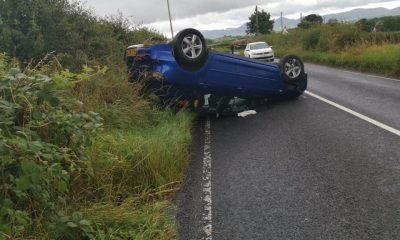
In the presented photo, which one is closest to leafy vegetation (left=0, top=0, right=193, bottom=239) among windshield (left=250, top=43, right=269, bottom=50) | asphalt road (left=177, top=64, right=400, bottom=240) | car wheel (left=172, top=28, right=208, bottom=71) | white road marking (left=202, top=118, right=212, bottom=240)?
white road marking (left=202, top=118, right=212, bottom=240)

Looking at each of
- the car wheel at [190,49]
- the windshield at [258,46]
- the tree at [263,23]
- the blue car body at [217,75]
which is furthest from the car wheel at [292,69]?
the tree at [263,23]

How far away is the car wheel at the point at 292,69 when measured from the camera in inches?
427

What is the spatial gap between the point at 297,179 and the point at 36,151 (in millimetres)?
3483

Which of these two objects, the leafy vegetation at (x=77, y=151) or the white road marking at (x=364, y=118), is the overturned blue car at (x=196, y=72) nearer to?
the leafy vegetation at (x=77, y=151)

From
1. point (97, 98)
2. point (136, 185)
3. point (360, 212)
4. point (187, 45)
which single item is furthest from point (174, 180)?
point (187, 45)

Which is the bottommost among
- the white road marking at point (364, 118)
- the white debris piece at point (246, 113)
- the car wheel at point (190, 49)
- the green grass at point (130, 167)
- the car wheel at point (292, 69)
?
the white debris piece at point (246, 113)

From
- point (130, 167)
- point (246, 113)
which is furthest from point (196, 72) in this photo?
point (130, 167)

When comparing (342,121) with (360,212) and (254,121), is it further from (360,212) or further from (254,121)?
(360,212)

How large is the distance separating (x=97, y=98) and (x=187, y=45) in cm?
205

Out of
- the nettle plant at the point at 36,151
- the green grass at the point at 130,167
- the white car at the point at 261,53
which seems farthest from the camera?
the white car at the point at 261,53

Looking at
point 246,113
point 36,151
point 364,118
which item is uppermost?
point 36,151

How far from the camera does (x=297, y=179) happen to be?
5.46 m

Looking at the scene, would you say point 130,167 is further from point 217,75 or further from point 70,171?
point 217,75

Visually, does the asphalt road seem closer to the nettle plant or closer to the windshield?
the nettle plant
